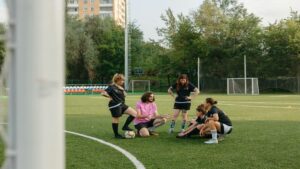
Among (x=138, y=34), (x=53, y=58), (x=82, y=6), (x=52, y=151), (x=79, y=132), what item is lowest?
(x=79, y=132)

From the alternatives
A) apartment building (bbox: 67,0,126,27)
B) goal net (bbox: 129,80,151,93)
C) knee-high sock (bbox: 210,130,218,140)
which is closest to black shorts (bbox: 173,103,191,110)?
knee-high sock (bbox: 210,130,218,140)

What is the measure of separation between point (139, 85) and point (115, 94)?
181 ft

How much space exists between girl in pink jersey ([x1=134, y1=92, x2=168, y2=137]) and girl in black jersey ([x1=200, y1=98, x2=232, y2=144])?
66.6 inches

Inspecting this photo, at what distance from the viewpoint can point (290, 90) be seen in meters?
57.8

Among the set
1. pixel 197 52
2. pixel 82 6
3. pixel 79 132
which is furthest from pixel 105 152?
pixel 82 6

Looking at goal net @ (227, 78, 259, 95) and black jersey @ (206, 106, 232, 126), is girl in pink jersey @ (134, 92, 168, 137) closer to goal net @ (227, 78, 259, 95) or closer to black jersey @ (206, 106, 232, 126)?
black jersey @ (206, 106, 232, 126)

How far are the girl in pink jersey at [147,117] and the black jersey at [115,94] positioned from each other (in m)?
0.71

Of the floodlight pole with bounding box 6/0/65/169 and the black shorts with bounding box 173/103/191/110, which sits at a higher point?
the floodlight pole with bounding box 6/0/65/169

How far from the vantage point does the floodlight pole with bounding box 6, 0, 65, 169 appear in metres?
1.99

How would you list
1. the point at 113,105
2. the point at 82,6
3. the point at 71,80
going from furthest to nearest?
1. the point at 82,6
2. the point at 71,80
3. the point at 113,105

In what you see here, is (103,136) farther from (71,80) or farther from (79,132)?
(71,80)

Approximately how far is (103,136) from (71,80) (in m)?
63.4

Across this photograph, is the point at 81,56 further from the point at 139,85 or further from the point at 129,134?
the point at 129,134

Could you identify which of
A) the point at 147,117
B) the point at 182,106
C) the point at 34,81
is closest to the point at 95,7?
the point at 182,106
